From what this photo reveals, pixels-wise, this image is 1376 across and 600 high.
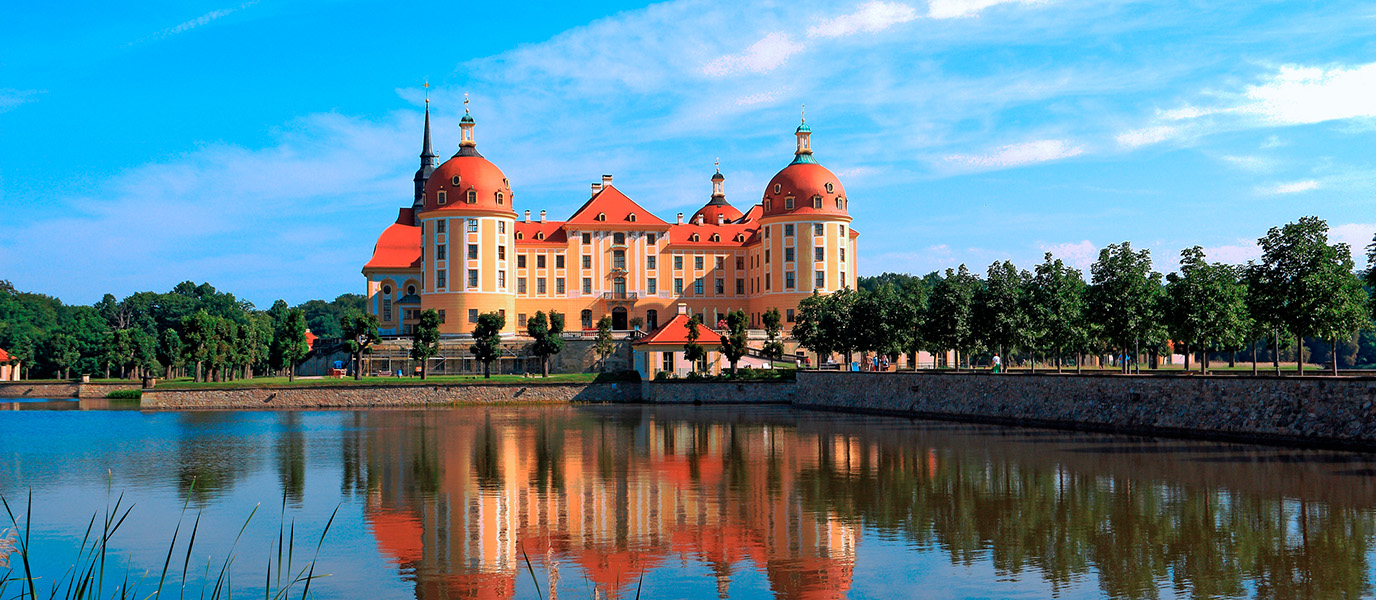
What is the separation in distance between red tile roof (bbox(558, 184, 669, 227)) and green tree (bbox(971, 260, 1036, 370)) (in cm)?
3963

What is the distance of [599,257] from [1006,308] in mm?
42030

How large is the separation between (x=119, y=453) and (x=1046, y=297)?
3585cm

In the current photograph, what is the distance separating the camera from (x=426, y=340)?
69188 mm

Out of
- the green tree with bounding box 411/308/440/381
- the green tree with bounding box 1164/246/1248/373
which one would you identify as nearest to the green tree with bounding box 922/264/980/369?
the green tree with bounding box 1164/246/1248/373

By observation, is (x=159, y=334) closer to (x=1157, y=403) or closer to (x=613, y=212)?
(x=613, y=212)

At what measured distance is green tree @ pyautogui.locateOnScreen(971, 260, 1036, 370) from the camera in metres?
48.1

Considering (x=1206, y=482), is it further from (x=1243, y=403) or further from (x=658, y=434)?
(x=658, y=434)

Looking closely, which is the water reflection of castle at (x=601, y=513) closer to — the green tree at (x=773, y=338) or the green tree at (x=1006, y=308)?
the green tree at (x=1006, y=308)

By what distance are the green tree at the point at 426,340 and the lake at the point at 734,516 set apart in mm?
32871

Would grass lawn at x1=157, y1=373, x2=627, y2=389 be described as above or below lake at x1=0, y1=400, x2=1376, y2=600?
above

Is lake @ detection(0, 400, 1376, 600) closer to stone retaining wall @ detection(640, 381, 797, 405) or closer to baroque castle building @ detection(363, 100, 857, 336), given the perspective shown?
stone retaining wall @ detection(640, 381, 797, 405)

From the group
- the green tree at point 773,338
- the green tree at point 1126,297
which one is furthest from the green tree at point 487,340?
the green tree at point 1126,297

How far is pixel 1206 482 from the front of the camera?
2130 cm

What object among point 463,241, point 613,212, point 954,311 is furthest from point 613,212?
point 954,311
